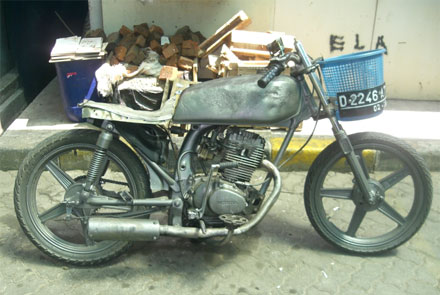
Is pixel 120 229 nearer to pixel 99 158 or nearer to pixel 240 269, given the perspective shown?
pixel 99 158

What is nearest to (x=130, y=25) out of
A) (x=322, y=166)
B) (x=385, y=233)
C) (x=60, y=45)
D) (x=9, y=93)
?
(x=60, y=45)

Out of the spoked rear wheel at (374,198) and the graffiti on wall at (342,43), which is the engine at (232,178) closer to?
the spoked rear wheel at (374,198)

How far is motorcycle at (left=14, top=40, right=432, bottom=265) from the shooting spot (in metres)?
3.48

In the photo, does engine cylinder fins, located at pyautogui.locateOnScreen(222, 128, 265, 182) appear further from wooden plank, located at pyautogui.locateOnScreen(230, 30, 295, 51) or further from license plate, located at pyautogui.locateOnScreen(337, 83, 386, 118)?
wooden plank, located at pyautogui.locateOnScreen(230, 30, 295, 51)

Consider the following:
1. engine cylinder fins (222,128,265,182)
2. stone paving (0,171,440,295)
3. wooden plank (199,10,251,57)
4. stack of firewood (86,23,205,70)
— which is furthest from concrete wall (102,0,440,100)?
engine cylinder fins (222,128,265,182)

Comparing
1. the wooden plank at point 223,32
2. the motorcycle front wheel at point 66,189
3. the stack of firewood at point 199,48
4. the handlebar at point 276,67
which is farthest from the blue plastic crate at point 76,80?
the handlebar at point 276,67

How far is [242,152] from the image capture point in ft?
11.8

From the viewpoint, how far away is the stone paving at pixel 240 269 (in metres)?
3.60

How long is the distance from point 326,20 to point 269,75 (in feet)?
9.91

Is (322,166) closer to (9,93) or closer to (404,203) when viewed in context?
(404,203)

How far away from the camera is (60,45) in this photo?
5562 mm

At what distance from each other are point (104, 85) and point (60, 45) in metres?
0.76

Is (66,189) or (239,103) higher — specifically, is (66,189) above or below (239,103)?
below

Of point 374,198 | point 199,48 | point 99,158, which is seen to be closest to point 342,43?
point 199,48
